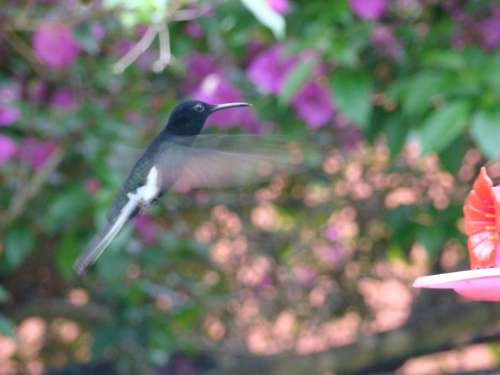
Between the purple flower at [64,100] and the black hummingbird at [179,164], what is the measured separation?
120cm

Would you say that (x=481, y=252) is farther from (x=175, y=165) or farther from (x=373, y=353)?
(x=373, y=353)

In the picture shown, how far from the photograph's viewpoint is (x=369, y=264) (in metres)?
4.33

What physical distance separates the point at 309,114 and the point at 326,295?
Result: 1639 mm

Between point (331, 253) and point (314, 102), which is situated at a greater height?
point (314, 102)

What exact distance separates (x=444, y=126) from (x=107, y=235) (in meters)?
0.89

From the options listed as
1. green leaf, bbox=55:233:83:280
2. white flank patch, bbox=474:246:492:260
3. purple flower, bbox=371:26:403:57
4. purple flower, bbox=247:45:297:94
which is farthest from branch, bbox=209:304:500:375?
white flank patch, bbox=474:246:492:260

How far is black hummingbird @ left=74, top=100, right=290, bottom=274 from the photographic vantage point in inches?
74.1

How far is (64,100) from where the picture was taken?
3213 mm

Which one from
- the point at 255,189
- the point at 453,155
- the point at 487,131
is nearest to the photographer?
the point at 487,131

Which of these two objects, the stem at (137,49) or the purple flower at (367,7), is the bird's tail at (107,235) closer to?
the stem at (137,49)

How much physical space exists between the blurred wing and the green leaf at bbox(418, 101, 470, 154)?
1.90ft

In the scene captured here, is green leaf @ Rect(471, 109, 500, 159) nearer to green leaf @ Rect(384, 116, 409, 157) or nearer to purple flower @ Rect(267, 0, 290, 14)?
green leaf @ Rect(384, 116, 409, 157)

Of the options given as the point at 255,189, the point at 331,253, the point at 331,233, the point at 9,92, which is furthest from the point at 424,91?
the point at 331,253

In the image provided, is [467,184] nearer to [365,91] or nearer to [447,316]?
[447,316]
